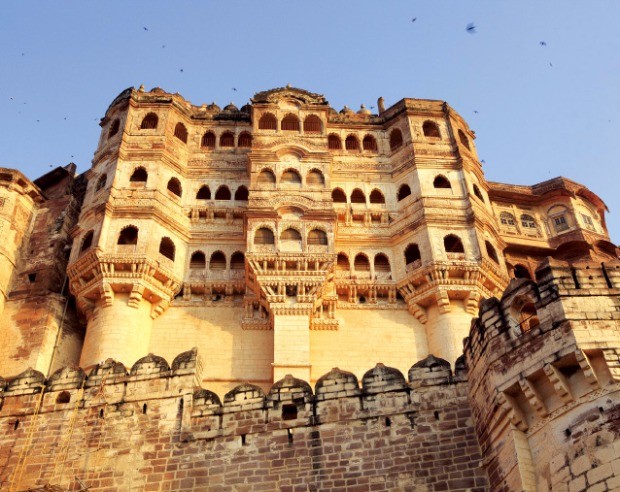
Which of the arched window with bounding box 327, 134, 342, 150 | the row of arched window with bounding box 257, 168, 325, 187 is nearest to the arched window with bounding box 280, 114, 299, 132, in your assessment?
the arched window with bounding box 327, 134, 342, 150

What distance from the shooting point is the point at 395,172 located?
27.2m

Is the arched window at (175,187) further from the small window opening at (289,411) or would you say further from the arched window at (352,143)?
the small window opening at (289,411)

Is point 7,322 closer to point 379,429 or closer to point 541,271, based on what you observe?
point 379,429

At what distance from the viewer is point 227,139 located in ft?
94.4

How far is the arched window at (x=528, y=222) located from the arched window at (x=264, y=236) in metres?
10.7

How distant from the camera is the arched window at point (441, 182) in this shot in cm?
2620

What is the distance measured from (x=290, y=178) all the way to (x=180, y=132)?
17.3 feet

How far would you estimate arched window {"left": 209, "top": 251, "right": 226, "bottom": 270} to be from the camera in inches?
969

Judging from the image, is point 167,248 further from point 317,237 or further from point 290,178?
point 317,237

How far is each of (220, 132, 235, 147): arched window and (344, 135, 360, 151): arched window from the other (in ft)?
13.6

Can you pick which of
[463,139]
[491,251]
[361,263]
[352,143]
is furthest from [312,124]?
[491,251]

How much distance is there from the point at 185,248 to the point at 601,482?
17482mm

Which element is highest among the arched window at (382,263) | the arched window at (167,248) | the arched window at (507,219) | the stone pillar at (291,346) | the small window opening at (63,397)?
the arched window at (507,219)

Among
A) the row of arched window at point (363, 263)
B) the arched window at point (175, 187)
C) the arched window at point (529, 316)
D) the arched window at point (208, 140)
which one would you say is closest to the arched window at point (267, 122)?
the arched window at point (208, 140)
